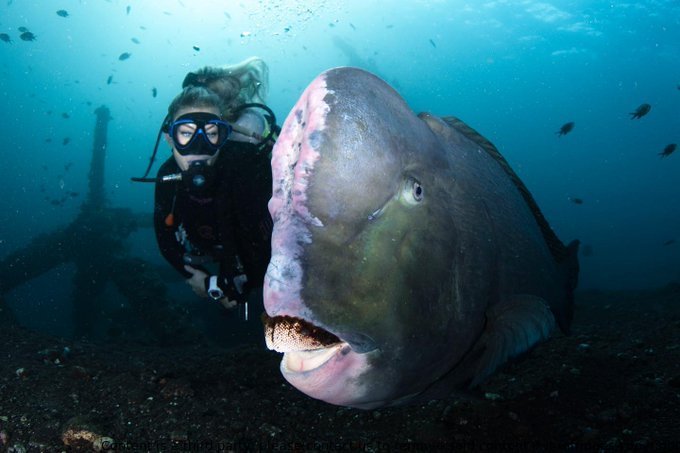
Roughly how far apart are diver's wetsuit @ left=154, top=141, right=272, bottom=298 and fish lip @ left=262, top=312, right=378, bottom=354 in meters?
2.36

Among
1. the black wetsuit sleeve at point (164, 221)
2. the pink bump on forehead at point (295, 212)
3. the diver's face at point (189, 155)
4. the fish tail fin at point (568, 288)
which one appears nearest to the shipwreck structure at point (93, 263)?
the black wetsuit sleeve at point (164, 221)

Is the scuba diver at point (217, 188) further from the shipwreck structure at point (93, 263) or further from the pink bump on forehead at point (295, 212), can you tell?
the shipwreck structure at point (93, 263)

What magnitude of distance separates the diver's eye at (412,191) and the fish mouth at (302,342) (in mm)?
471

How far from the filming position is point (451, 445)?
2.10 m

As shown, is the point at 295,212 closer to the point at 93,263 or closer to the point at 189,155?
the point at 189,155

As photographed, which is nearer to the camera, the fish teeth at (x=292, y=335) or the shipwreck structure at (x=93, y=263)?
the fish teeth at (x=292, y=335)

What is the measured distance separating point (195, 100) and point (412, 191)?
147 inches

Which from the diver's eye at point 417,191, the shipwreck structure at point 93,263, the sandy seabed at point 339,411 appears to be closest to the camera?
the diver's eye at point 417,191

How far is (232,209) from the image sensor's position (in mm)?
3668

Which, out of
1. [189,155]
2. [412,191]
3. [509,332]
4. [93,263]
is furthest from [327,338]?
[93,263]

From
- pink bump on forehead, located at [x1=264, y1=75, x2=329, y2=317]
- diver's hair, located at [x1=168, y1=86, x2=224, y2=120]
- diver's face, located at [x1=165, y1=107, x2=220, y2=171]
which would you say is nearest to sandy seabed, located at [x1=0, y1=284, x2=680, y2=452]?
pink bump on forehead, located at [x1=264, y1=75, x2=329, y2=317]

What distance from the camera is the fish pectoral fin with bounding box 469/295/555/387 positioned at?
138 centimetres

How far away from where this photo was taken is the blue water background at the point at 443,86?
43.2 m

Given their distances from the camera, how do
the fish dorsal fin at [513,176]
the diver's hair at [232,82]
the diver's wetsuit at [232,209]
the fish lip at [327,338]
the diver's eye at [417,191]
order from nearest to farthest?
the fish lip at [327,338] < the diver's eye at [417,191] < the fish dorsal fin at [513,176] < the diver's wetsuit at [232,209] < the diver's hair at [232,82]
